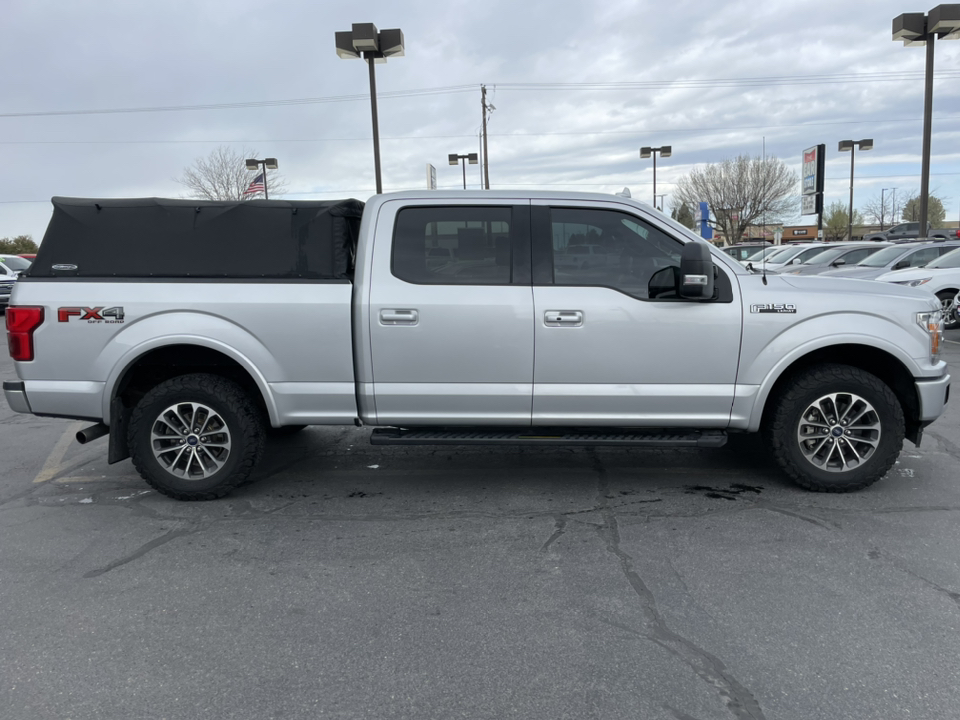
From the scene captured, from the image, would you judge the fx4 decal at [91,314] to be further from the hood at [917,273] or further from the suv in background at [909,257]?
the suv in background at [909,257]

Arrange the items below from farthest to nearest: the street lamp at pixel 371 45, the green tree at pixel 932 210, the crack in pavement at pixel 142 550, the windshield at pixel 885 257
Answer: the green tree at pixel 932 210
the street lamp at pixel 371 45
the windshield at pixel 885 257
the crack in pavement at pixel 142 550

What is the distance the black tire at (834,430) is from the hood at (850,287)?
1.62 feet

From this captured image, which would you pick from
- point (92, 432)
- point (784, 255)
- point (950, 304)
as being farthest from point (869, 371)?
point (784, 255)

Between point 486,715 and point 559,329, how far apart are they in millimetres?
2525

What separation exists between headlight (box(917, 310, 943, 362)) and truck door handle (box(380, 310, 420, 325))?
10.5 feet

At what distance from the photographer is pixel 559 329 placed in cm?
467

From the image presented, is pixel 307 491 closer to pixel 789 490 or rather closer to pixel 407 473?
pixel 407 473

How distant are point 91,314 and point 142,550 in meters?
1.55

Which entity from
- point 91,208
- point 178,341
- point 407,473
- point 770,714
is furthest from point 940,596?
point 91,208

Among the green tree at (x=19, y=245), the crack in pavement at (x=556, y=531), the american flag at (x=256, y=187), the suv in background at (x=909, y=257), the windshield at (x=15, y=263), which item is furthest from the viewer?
the green tree at (x=19, y=245)

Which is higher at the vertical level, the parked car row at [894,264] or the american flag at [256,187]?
the american flag at [256,187]

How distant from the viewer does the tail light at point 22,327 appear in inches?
185

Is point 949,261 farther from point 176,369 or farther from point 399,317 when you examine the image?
point 176,369

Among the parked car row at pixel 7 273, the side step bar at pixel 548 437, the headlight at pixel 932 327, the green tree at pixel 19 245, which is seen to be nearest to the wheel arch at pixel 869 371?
the headlight at pixel 932 327
